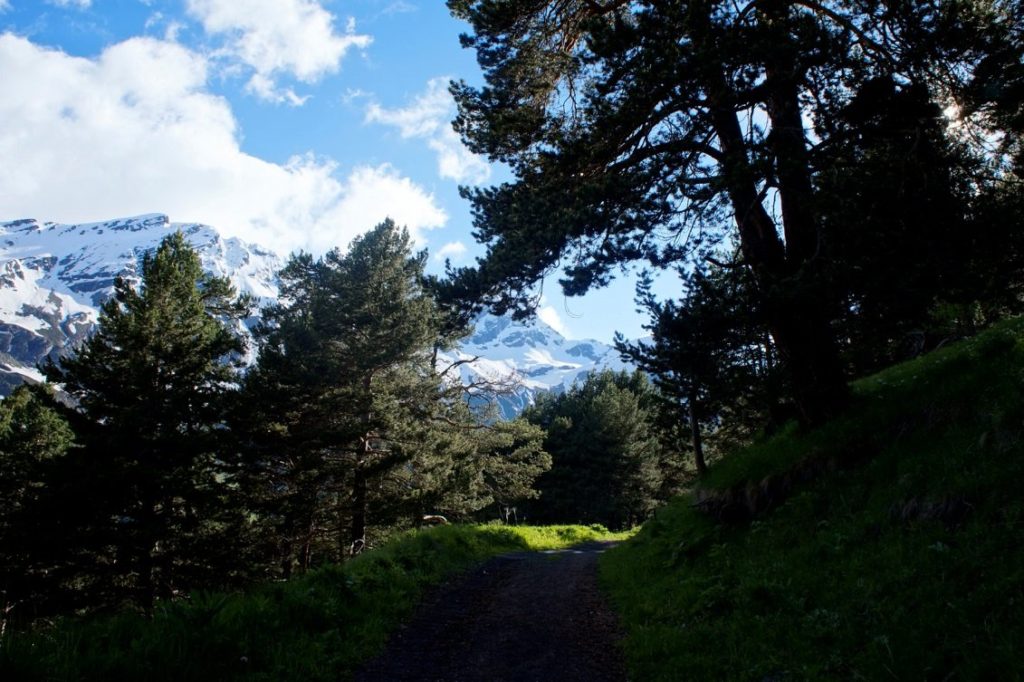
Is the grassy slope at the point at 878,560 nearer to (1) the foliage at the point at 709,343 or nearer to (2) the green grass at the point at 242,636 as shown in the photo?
(1) the foliage at the point at 709,343

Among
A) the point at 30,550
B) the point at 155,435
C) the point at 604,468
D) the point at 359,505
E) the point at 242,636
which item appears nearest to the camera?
the point at 242,636

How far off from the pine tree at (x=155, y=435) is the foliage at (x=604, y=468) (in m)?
38.4

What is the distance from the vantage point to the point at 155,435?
65.1ft

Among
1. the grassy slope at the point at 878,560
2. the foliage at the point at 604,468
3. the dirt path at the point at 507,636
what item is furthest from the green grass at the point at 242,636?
the foliage at the point at 604,468

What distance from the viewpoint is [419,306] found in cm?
2355

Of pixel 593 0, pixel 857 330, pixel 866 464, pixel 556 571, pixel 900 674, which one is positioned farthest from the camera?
pixel 556 571

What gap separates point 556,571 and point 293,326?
13.2m

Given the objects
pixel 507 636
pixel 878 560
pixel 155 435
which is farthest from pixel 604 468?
pixel 878 560

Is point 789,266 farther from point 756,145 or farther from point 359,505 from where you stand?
point 359,505

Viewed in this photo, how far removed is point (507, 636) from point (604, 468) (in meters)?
48.4

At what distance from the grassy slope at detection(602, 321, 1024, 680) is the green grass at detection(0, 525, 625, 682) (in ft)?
12.7

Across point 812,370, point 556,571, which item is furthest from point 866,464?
point 556,571

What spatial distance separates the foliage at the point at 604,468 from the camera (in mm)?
55188

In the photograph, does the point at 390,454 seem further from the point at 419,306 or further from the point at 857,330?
the point at 857,330
